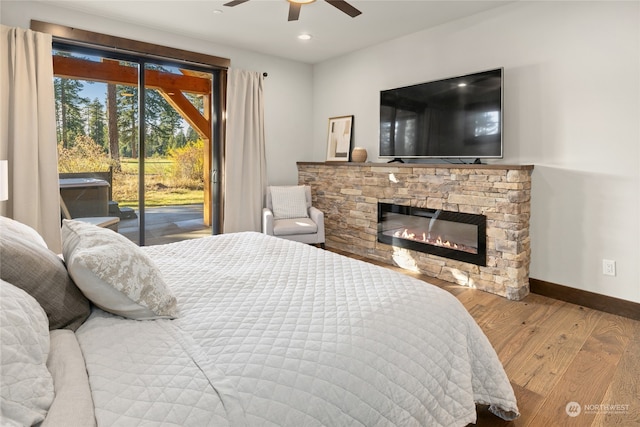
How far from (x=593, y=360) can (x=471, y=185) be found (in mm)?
1684

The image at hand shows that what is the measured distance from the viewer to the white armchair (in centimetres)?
438

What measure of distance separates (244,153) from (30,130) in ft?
7.05

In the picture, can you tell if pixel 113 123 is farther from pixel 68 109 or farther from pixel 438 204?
Answer: pixel 438 204

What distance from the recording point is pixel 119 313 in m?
1.29

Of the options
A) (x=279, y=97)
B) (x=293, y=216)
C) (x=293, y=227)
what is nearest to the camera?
(x=293, y=227)

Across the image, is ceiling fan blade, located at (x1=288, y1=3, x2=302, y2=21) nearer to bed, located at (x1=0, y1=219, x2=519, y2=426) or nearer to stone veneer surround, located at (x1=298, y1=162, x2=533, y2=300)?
stone veneer surround, located at (x1=298, y1=162, x2=533, y2=300)

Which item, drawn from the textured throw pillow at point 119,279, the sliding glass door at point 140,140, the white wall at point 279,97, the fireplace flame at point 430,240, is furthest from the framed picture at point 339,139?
the textured throw pillow at point 119,279

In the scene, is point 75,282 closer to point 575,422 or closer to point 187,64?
point 575,422

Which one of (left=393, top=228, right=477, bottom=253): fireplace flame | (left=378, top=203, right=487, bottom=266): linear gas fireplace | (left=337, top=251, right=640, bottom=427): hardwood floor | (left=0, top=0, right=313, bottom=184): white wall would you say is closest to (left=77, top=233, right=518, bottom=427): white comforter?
(left=337, top=251, right=640, bottom=427): hardwood floor

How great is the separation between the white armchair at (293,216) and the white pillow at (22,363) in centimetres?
336

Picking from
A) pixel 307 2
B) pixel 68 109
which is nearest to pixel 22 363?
pixel 307 2

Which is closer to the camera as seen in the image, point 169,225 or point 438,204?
point 438,204

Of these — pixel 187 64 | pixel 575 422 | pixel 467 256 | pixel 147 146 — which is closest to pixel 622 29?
pixel 467 256

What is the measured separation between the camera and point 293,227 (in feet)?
14.4
